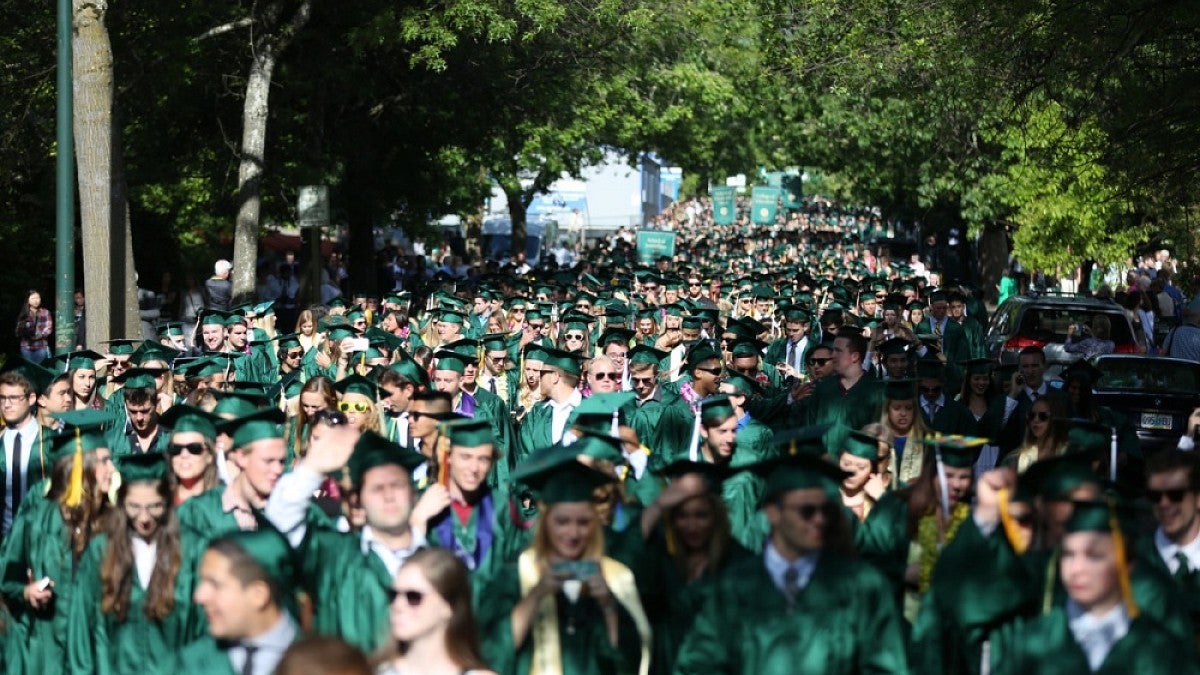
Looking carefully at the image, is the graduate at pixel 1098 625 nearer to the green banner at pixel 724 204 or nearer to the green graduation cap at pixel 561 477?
the green graduation cap at pixel 561 477

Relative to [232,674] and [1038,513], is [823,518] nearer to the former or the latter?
[1038,513]

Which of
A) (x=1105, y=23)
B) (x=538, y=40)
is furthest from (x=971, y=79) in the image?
(x=538, y=40)

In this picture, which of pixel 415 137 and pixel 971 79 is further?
pixel 415 137

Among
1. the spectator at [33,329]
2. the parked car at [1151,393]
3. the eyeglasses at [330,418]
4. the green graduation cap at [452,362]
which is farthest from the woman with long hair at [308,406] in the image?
the spectator at [33,329]

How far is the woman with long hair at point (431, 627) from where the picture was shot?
5750mm

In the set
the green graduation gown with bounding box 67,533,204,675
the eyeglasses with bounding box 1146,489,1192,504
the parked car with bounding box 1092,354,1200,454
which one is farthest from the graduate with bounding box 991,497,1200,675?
the parked car with bounding box 1092,354,1200,454

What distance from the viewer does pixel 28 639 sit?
8688 mm

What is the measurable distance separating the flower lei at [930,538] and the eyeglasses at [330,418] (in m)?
3.40

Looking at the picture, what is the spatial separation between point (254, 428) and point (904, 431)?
373 centimetres

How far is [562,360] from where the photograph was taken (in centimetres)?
1373

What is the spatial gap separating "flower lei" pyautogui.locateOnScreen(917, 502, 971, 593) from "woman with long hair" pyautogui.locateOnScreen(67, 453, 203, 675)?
2.73 meters

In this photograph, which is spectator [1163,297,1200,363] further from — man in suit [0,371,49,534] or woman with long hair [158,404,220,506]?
woman with long hair [158,404,220,506]

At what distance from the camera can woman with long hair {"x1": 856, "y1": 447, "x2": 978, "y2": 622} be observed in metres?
7.67

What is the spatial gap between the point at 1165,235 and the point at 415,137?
42.0ft
